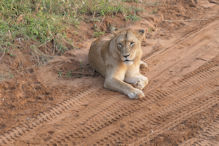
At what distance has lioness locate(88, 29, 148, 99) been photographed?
223 inches

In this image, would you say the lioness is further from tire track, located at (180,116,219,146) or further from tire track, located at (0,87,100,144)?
tire track, located at (180,116,219,146)

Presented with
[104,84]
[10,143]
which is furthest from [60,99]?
[10,143]

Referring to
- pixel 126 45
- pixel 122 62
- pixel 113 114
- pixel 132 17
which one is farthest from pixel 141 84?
pixel 132 17

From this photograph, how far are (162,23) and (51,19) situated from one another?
2541 millimetres

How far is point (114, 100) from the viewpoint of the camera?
5.60 metres

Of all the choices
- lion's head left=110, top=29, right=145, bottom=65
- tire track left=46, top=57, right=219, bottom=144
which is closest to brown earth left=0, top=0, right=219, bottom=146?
tire track left=46, top=57, right=219, bottom=144

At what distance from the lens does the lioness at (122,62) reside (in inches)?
223

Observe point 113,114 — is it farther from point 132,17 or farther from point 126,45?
point 132,17

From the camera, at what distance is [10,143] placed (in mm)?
4758

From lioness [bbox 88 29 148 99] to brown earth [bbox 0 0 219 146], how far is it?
0.14 meters

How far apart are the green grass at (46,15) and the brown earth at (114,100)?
1.17 feet

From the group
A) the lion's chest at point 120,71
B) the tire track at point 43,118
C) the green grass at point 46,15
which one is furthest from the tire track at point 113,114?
the green grass at point 46,15

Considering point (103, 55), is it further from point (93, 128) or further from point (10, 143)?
point (10, 143)

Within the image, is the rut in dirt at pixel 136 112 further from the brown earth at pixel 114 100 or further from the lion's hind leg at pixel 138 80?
the lion's hind leg at pixel 138 80
